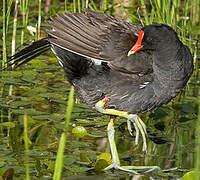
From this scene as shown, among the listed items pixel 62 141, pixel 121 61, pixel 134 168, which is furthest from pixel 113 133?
pixel 62 141

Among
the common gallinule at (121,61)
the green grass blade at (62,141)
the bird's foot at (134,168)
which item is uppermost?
the common gallinule at (121,61)

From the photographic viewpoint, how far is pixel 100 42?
11.7 ft

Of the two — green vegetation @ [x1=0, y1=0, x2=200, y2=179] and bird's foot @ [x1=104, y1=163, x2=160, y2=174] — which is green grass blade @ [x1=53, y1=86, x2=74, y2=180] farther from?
bird's foot @ [x1=104, y1=163, x2=160, y2=174]

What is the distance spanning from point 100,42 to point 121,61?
7.5 inches

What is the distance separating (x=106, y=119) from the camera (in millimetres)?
4375

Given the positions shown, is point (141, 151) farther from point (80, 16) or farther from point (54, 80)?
point (54, 80)

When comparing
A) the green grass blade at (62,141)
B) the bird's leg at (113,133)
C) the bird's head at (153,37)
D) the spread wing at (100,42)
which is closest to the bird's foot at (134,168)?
the bird's leg at (113,133)

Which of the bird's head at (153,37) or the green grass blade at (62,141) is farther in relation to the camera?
the bird's head at (153,37)

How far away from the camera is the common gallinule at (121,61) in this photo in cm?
345

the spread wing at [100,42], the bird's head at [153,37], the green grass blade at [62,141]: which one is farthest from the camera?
the spread wing at [100,42]

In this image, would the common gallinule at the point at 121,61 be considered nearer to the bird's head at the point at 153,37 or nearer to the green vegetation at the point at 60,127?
the bird's head at the point at 153,37

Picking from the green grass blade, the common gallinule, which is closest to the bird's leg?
the common gallinule

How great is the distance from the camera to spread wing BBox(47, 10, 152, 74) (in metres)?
3.53

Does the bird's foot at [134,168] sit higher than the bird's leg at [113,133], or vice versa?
the bird's leg at [113,133]
